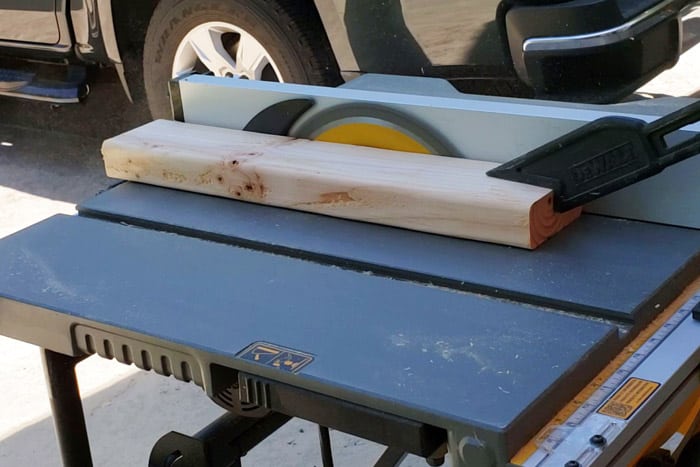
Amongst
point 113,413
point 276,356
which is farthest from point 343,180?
point 113,413

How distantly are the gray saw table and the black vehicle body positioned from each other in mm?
1126

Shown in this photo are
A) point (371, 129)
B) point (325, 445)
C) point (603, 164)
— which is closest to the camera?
point (603, 164)

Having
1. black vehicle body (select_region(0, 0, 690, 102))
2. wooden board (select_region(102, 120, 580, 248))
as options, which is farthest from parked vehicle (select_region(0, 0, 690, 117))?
wooden board (select_region(102, 120, 580, 248))

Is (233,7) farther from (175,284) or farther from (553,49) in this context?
(175,284)

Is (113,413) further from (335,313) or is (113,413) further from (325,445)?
(335,313)

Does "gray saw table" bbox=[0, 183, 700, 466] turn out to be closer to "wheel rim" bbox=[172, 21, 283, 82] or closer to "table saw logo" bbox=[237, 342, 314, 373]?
"table saw logo" bbox=[237, 342, 314, 373]

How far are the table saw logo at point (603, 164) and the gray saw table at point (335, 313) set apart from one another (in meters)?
0.09

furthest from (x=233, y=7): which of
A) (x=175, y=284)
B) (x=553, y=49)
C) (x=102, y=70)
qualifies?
(x=175, y=284)

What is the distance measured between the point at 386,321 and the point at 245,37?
244cm

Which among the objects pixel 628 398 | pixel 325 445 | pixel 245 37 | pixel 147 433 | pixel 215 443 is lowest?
pixel 147 433

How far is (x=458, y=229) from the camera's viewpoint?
1.52m

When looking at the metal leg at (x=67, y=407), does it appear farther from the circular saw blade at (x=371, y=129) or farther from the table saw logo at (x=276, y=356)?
the circular saw blade at (x=371, y=129)

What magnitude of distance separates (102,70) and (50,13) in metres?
0.88

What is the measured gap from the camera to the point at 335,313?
1301 mm
